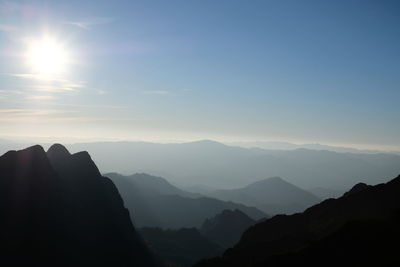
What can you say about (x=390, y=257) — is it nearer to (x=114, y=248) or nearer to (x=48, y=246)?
(x=48, y=246)

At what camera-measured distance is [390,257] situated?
40.2 metres

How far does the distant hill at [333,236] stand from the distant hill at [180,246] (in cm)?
7723

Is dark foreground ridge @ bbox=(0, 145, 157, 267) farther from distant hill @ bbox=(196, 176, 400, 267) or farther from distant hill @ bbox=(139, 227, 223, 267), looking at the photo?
distant hill @ bbox=(196, 176, 400, 267)

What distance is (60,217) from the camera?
99.1 meters

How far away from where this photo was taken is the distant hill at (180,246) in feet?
509

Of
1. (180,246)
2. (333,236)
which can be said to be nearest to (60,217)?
(333,236)

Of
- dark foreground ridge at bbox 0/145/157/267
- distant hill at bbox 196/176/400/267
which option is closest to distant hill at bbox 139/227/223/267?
dark foreground ridge at bbox 0/145/157/267

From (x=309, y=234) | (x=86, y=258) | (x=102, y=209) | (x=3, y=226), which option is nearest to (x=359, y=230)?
(x=309, y=234)

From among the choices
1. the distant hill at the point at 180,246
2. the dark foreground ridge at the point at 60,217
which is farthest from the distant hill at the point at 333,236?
the distant hill at the point at 180,246

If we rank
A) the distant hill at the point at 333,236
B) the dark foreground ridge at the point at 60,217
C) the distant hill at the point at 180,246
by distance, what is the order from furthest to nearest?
the distant hill at the point at 180,246 → the dark foreground ridge at the point at 60,217 → the distant hill at the point at 333,236

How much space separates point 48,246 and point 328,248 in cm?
7012

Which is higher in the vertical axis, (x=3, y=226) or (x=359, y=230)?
(x=359, y=230)

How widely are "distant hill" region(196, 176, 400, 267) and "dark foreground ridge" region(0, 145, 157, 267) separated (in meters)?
42.8

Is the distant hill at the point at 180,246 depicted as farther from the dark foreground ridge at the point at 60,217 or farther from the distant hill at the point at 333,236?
the distant hill at the point at 333,236
